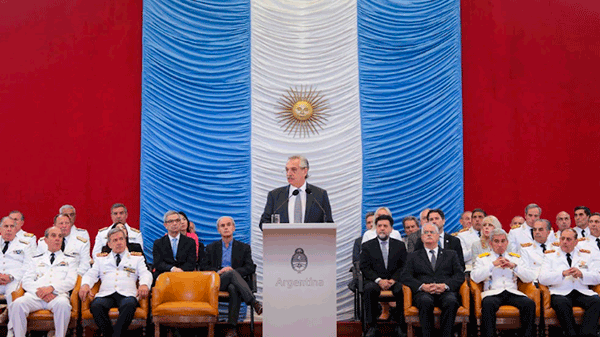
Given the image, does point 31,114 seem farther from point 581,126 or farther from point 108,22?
point 581,126

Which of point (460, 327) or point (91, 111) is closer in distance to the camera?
point (460, 327)

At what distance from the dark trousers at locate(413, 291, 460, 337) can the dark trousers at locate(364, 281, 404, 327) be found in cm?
49

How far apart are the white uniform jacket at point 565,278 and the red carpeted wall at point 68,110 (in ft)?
15.7

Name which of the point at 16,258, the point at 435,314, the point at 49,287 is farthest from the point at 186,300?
the point at 435,314

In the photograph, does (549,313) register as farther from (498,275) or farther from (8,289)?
(8,289)

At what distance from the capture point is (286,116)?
8.26m

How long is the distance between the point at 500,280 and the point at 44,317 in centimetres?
406

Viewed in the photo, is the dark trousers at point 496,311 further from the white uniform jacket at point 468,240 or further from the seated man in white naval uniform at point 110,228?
the seated man in white naval uniform at point 110,228

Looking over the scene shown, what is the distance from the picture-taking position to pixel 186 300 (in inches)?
241

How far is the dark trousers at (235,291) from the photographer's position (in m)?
6.23

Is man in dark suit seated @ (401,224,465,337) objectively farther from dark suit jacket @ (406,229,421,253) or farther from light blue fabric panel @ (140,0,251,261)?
light blue fabric panel @ (140,0,251,261)

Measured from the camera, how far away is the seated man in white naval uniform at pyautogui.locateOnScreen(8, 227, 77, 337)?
5.69 metres

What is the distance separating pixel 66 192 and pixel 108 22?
220 cm

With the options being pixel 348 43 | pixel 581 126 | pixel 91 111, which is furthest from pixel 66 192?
pixel 581 126
